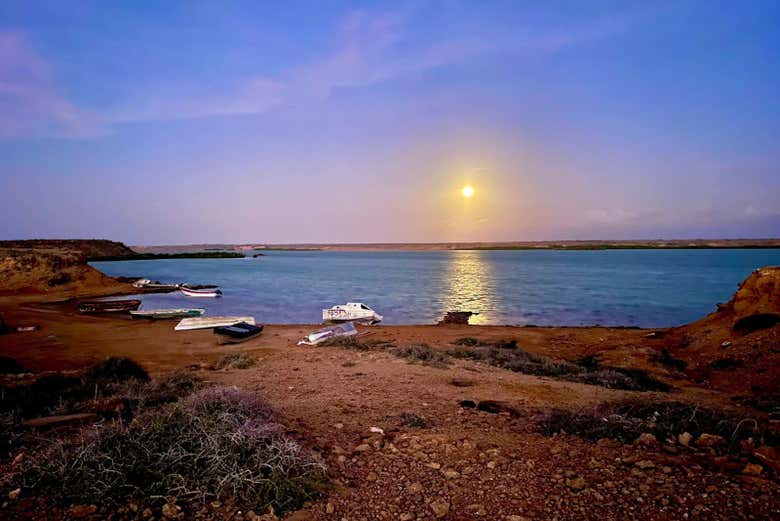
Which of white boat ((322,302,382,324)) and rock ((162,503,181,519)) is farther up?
rock ((162,503,181,519))

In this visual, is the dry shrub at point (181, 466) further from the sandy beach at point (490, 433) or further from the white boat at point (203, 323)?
the white boat at point (203, 323)

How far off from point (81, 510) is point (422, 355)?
8.88 meters

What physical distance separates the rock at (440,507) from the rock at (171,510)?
2121 millimetres

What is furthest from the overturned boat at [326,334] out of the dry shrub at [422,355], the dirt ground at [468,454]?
the dry shrub at [422,355]

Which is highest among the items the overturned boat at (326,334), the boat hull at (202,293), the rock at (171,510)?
the rock at (171,510)

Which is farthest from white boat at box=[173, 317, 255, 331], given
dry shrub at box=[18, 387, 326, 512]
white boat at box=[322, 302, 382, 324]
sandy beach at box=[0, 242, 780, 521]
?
dry shrub at box=[18, 387, 326, 512]

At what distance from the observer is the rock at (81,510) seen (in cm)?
327

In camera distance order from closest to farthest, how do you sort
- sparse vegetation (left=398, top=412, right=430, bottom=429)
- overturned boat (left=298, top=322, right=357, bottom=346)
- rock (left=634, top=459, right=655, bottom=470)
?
rock (left=634, top=459, right=655, bottom=470) < sparse vegetation (left=398, top=412, right=430, bottom=429) < overturned boat (left=298, top=322, right=357, bottom=346)

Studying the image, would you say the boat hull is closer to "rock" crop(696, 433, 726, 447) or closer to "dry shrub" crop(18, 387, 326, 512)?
"dry shrub" crop(18, 387, 326, 512)

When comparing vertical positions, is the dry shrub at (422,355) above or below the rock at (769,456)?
below

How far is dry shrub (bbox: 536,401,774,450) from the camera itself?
4.88 m

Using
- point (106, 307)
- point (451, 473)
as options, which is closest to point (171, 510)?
point (451, 473)

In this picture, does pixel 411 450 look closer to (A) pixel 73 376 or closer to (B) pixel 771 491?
(B) pixel 771 491

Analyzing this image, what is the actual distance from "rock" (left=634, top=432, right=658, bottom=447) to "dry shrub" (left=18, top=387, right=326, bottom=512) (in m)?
3.52
